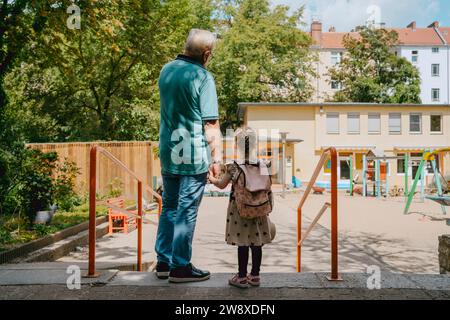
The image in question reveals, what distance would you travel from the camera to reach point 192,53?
3889 millimetres

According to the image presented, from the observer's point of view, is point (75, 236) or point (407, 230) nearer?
point (75, 236)

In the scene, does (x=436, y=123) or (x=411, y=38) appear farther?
(x=411, y=38)

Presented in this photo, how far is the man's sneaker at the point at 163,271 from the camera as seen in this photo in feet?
12.7

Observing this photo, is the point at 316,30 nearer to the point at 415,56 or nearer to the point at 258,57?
the point at 415,56

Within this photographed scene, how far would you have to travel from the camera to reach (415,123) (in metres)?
36.9

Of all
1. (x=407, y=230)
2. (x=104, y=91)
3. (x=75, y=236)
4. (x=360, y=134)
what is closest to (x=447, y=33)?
(x=360, y=134)

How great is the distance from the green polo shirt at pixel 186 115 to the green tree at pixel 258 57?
37.4 meters

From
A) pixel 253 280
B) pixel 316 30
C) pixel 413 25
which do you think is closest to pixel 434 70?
pixel 413 25

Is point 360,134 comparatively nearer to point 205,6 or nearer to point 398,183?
point 398,183

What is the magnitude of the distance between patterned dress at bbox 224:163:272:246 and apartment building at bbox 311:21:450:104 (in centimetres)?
5322

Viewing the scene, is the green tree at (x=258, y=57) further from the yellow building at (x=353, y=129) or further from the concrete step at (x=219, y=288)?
the concrete step at (x=219, y=288)

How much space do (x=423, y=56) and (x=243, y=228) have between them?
210ft

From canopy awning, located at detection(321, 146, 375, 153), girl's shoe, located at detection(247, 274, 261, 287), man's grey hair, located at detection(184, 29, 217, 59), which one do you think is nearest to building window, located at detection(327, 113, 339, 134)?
canopy awning, located at detection(321, 146, 375, 153)
